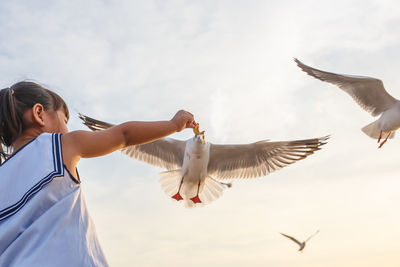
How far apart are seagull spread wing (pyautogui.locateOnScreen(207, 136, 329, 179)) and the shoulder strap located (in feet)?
16.0

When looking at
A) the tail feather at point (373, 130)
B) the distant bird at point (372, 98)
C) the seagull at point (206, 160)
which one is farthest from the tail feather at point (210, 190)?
the tail feather at point (373, 130)

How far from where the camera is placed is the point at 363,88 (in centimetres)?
757

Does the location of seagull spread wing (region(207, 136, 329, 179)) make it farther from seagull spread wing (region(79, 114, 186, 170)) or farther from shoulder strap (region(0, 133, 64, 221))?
shoulder strap (region(0, 133, 64, 221))

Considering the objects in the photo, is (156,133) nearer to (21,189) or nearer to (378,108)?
(21,189)

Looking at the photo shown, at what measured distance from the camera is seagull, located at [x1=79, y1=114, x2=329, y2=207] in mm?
5992

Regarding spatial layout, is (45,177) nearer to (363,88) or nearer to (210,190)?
(210,190)

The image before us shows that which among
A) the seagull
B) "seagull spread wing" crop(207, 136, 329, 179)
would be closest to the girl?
the seagull

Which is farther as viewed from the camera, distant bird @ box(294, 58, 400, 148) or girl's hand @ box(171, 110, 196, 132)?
distant bird @ box(294, 58, 400, 148)

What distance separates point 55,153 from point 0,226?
226 millimetres

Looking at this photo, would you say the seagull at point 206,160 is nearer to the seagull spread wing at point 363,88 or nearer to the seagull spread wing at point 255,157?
the seagull spread wing at point 255,157

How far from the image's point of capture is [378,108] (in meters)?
7.83

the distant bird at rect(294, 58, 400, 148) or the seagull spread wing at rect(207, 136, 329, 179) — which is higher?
the distant bird at rect(294, 58, 400, 148)

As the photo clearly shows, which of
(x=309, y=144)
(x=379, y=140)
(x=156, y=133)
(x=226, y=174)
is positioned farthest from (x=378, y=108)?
(x=156, y=133)

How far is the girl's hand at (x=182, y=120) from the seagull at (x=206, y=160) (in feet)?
14.1
